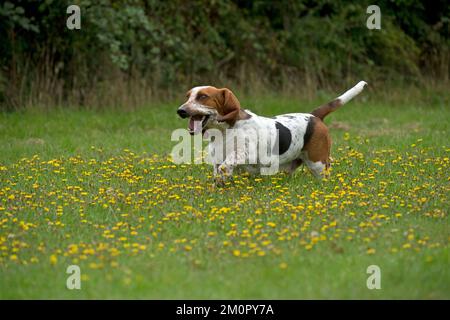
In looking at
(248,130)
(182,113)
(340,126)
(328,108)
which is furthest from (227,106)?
(340,126)

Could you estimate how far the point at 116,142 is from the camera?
1060 centimetres

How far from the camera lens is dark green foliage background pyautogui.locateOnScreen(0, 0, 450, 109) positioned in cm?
1302

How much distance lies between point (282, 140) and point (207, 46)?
799 cm

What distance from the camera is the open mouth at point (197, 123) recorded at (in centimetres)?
725

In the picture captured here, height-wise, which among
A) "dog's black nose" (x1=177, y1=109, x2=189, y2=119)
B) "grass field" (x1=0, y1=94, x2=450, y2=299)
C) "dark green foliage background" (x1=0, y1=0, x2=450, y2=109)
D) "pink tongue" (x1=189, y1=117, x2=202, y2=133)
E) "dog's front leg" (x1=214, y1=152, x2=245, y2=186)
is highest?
"dark green foliage background" (x1=0, y1=0, x2=450, y2=109)

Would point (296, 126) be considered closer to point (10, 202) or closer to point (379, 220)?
→ point (379, 220)

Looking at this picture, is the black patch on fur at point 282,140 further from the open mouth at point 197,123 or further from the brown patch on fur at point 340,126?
the brown patch on fur at point 340,126

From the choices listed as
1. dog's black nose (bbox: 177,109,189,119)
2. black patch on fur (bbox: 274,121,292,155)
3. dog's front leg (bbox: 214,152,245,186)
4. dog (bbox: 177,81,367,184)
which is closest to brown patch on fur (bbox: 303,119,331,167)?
dog (bbox: 177,81,367,184)

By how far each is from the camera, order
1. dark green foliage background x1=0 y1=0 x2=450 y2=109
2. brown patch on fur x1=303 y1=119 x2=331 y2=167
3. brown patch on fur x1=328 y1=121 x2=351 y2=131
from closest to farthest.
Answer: brown patch on fur x1=303 y1=119 x2=331 y2=167
brown patch on fur x1=328 y1=121 x2=351 y2=131
dark green foliage background x1=0 y1=0 x2=450 y2=109

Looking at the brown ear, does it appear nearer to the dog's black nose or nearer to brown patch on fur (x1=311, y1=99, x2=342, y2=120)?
the dog's black nose

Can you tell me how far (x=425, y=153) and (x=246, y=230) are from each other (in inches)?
170

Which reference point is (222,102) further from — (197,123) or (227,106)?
(197,123)

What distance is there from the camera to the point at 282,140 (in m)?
7.48

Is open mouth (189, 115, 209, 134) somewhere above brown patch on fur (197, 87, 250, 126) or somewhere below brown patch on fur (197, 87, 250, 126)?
below
